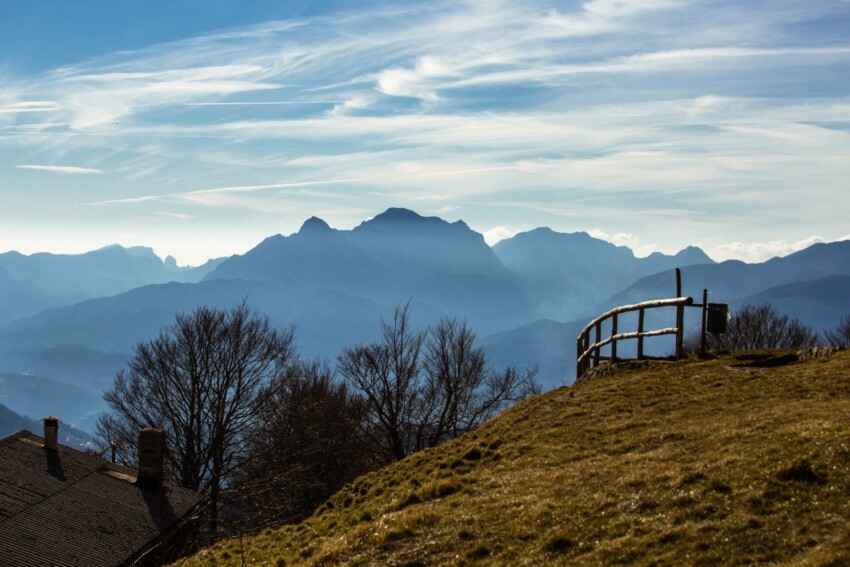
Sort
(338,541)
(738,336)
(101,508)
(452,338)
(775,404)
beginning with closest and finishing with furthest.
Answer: (338,541) < (775,404) < (101,508) < (452,338) < (738,336)

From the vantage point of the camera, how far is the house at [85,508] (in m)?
21.1

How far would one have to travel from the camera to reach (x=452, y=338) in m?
54.9

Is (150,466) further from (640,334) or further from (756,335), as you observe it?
(756,335)

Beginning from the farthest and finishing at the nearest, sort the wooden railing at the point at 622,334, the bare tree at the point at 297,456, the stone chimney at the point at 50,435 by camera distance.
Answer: the bare tree at the point at 297,456 → the stone chimney at the point at 50,435 → the wooden railing at the point at 622,334

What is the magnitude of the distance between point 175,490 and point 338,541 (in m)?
19.4

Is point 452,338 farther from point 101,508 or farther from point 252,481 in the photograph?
point 101,508

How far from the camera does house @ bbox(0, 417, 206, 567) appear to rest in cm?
2106

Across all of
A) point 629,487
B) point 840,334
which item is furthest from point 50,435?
point 840,334

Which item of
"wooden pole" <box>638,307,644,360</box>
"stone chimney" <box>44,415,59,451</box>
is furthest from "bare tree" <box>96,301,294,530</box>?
"wooden pole" <box>638,307,644,360</box>

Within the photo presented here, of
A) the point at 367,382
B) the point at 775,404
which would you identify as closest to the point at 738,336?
the point at 367,382

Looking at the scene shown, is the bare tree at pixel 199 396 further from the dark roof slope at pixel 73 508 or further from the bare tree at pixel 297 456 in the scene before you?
the dark roof slope at pixel 73 508

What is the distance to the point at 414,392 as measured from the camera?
48.5 metres

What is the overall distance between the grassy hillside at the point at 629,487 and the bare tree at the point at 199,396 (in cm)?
2515

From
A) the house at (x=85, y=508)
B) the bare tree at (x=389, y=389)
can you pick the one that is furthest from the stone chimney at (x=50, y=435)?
the bare tree at (x=389, y=389)
